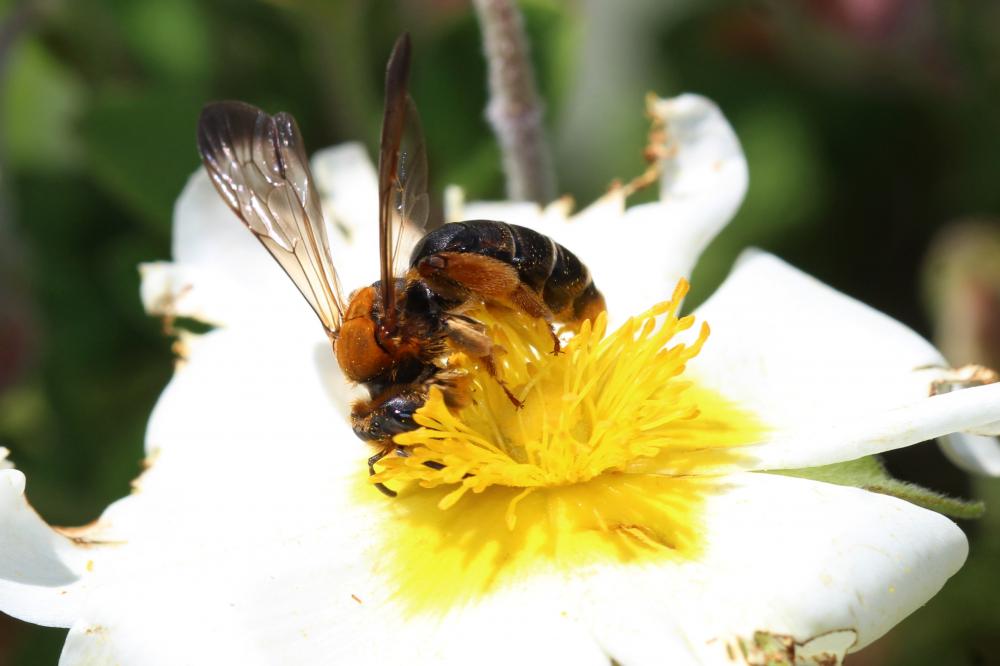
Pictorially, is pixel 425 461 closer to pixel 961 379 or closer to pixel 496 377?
pixel 496 377

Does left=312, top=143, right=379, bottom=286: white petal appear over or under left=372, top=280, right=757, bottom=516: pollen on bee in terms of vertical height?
over

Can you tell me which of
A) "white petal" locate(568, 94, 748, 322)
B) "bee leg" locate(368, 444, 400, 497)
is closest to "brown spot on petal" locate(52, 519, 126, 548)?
"bee leg" locate(368, 444, 400, 497)

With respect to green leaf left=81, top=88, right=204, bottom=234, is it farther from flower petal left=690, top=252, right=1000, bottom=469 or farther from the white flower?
flower petal left=690, top=252, right=1000, bottom=469

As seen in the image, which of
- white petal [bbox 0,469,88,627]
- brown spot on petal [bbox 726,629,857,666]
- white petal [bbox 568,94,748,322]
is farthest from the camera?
white petal [bbox 568,94,748,322]

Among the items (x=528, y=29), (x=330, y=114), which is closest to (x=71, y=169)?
(x=330, y=114)

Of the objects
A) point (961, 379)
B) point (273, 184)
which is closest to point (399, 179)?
point (273, 184)

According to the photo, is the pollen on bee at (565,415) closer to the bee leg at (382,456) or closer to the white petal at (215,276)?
the bee leg at (382,456)
